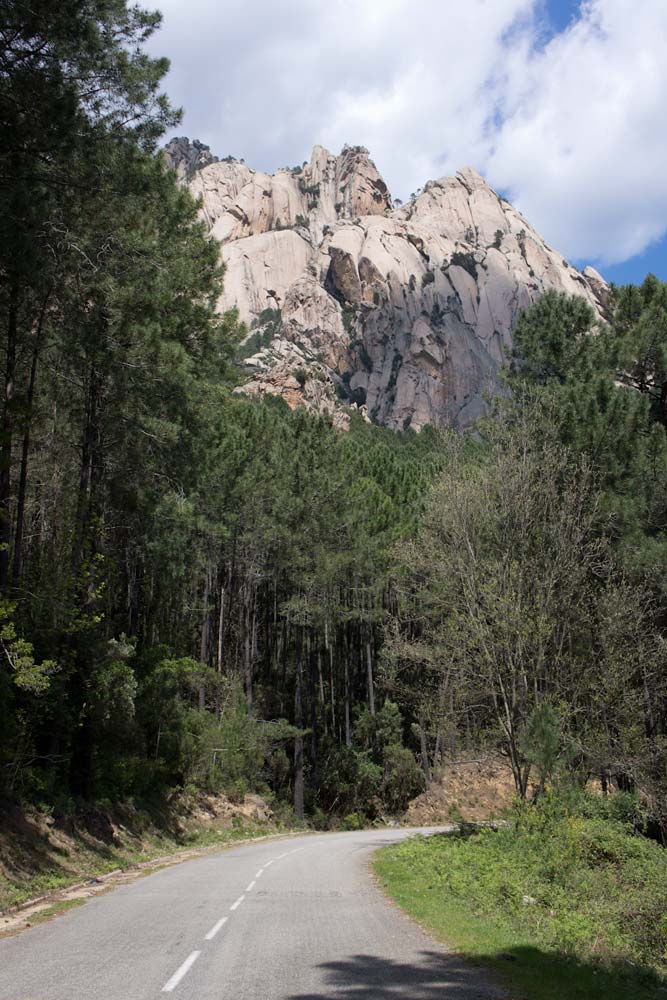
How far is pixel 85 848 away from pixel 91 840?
0.73 m

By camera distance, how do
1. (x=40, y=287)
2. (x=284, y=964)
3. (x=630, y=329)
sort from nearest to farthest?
(x=284, y=964) → (x=40, y=287) → (x=630, y=329)

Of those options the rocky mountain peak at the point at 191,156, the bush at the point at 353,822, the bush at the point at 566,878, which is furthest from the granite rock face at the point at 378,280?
the bush at the point at 566,878

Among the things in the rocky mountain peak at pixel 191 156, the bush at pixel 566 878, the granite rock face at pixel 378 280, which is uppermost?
the rocky mountain peak at pixel 191 156

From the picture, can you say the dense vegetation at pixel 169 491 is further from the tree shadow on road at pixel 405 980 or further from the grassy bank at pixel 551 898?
the tree shadow on road at pixel 405 980

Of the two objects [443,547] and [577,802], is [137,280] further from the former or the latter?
[577,802]

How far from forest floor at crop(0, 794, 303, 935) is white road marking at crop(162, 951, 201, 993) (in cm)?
294

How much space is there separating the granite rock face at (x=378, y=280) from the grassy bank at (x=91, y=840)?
3433 inches

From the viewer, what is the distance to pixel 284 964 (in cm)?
646

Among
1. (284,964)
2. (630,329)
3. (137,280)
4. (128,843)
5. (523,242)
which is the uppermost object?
(523,242)

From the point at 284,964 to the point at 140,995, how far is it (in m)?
1.52

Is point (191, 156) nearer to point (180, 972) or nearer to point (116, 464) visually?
point (116, 464)

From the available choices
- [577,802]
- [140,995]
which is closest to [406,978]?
[140,995]

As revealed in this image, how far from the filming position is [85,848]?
14445 millimetres

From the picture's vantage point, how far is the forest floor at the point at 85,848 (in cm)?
1043
